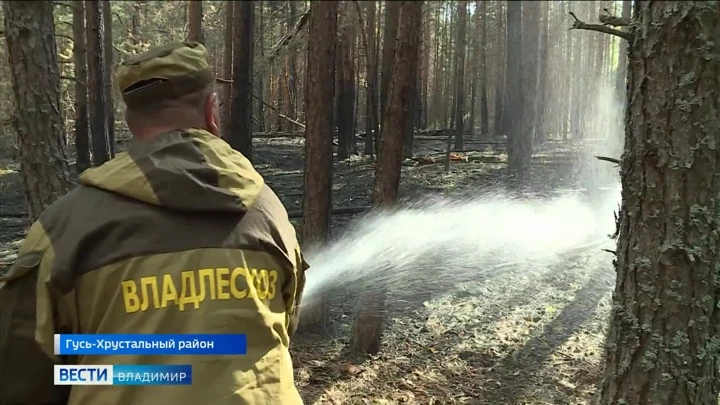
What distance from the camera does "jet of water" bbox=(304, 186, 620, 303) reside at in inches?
268

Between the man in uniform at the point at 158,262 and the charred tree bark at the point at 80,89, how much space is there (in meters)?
13.6

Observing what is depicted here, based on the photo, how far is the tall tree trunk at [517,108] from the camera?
13906 millimetres

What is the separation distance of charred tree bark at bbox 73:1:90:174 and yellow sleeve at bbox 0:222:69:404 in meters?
13.7

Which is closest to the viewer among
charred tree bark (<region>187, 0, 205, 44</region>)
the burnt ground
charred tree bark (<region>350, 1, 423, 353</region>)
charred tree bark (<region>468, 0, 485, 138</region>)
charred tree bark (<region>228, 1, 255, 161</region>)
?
the burnt ground

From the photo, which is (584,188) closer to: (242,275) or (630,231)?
(630,231)

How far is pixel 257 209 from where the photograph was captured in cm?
179

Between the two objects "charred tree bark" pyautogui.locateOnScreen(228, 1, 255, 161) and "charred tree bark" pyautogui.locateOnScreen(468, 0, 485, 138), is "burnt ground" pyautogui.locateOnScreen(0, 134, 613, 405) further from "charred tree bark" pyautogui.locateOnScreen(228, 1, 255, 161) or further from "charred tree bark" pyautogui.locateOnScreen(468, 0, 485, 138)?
"charred tree bark" pyautogui.locateOnScreen(468, 0, 485, 138)

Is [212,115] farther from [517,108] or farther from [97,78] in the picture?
[97,78]

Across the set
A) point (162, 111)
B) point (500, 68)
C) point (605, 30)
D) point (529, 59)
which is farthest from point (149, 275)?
point (500, 68)

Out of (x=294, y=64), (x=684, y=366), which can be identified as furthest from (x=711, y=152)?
(x=294, y=64)

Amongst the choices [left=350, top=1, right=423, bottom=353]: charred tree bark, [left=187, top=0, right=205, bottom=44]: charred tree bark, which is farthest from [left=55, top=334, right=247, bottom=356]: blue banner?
[left=187, top=0, right=205, bottom=44]: charred tree bark

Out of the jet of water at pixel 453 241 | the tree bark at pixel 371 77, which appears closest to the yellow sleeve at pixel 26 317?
the jet of water at pixel 453 241

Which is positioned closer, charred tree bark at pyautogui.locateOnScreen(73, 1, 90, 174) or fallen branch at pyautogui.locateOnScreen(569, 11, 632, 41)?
fallen branch at pyautogui.locateOnScreen(569, 11, 632, 41)

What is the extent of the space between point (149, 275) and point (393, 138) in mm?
4611
